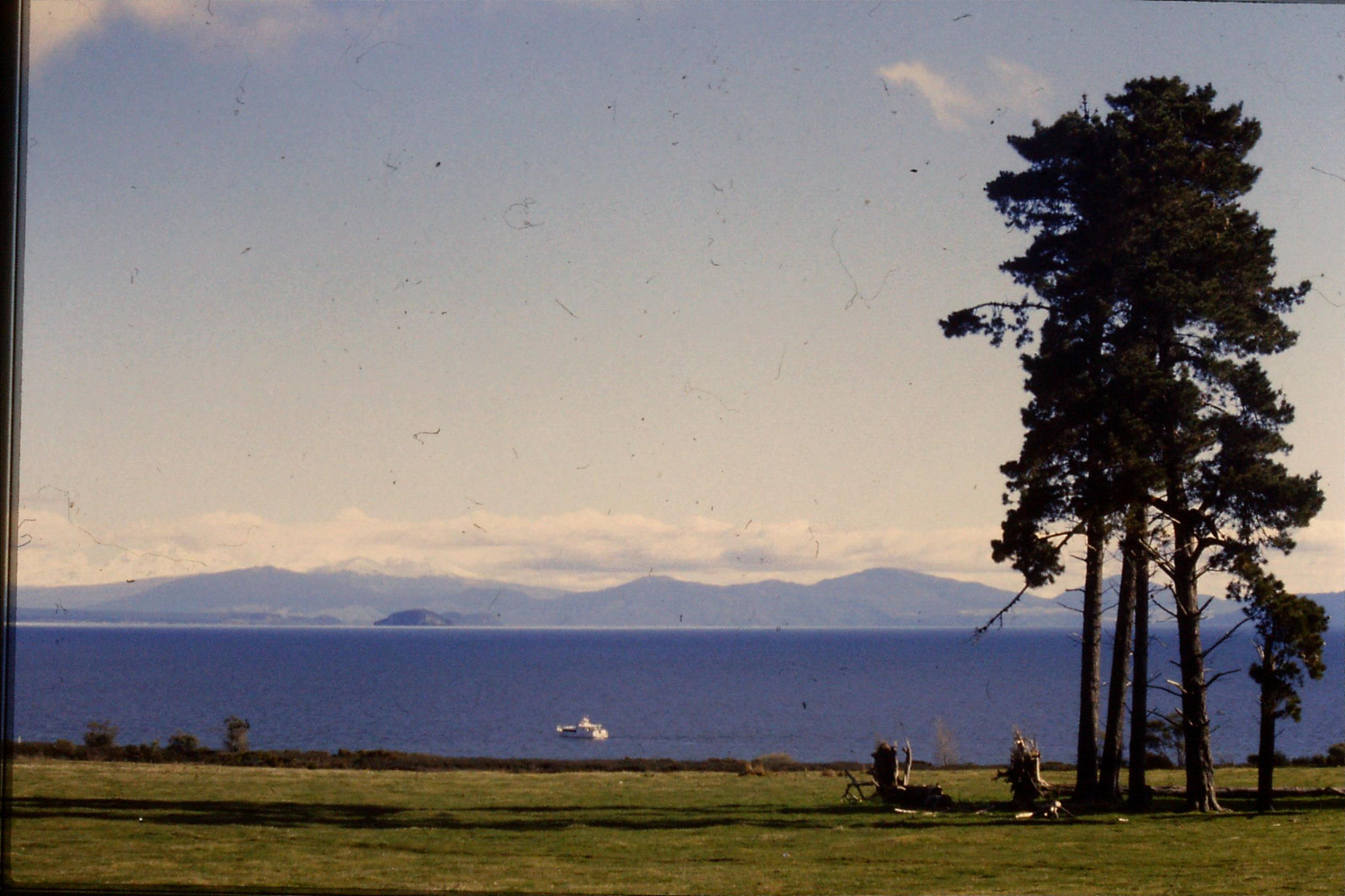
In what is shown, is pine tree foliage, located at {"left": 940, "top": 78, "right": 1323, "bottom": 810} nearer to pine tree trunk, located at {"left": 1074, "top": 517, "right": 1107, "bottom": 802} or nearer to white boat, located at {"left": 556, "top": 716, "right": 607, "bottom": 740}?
pine tree trunk, located at {"left": 1074, "top": 517, "right": 1107, "bottom": 802}

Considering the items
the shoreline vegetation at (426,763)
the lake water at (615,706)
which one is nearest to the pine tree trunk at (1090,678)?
the shoreline vegetation at (426,763)

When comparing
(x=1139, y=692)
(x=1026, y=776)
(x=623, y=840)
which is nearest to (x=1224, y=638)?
(x=1139, y=692)

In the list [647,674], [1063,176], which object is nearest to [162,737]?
[1063,176]

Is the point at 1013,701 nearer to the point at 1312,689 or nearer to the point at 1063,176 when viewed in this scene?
the point at 1312,689

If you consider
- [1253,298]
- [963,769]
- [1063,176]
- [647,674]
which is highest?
[1063,176]

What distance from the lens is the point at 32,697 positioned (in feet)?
418

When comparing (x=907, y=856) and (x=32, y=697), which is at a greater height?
(x=907, y=856)

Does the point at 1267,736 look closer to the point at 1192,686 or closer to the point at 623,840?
the point at 1192,686

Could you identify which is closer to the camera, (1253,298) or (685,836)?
(685,836)

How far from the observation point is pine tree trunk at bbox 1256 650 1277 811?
2181 cm

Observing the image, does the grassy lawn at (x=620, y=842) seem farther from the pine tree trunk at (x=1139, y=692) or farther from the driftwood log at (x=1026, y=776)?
the driftwood log at (x=1026, y=776)

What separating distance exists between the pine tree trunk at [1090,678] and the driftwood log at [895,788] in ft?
9.23

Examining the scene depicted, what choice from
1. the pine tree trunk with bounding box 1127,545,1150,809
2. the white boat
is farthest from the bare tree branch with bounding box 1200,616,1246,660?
the white boat

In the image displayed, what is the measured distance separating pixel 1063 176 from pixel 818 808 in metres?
13.9
